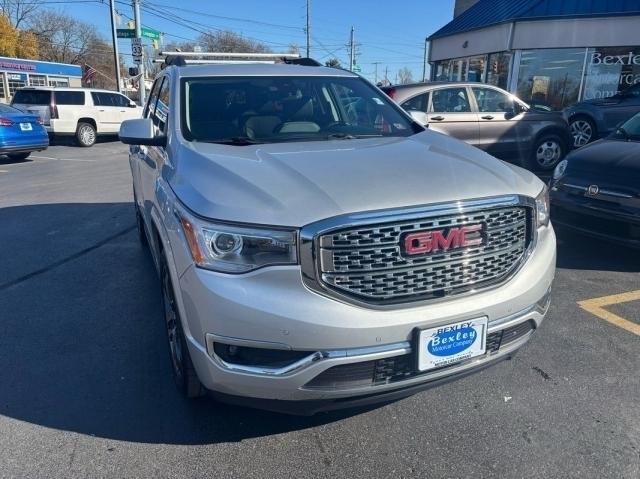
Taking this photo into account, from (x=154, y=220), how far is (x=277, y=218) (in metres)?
1.39

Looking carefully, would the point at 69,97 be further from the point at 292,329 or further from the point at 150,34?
the point at 292,329

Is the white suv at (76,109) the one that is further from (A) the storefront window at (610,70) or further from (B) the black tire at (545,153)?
(A) the storefront window at (610,70)

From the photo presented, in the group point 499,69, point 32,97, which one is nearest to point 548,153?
point 499,69

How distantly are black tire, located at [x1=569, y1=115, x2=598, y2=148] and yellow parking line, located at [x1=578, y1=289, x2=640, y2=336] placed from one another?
27.1 feet

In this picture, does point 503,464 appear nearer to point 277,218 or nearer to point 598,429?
point 598,429

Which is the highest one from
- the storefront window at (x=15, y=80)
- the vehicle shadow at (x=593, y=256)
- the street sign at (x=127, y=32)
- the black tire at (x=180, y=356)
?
the street sign at (x=127, y=32)

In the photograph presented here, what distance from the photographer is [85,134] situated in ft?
56.3

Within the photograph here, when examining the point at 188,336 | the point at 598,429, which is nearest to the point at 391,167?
the point at 188,336

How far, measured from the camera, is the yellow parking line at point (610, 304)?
144 inches

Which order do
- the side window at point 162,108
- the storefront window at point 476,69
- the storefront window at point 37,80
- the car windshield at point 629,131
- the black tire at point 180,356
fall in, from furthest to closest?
the storefront window at point 37,80 → the storefront window at point 476,69 → the car windshield at point 629,131 → the side window at point 162,108 → the black tire at point 180,356

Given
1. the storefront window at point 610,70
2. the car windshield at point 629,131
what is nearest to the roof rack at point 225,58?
the car windshield at point 629,131

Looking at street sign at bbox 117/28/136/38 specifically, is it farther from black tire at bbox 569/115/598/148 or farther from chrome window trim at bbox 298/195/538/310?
chrome window trim at bbox 298/195/538/310

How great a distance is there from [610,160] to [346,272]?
4061 mm

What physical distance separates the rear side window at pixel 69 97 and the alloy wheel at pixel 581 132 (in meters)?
14.9
